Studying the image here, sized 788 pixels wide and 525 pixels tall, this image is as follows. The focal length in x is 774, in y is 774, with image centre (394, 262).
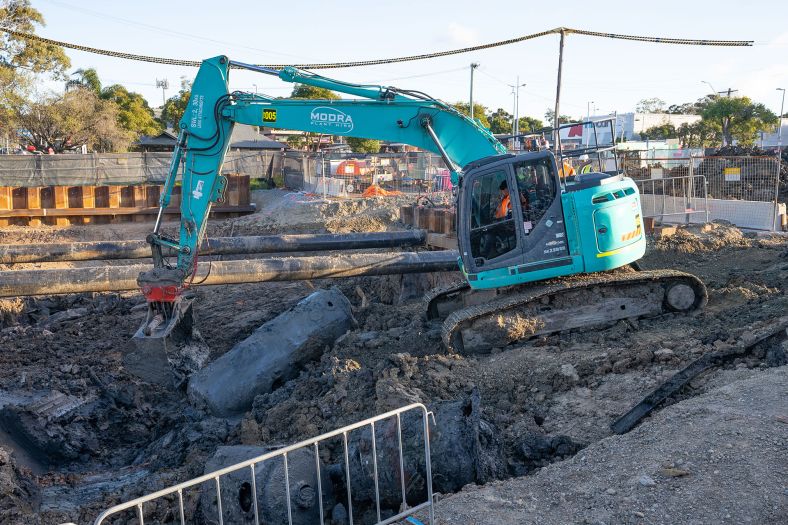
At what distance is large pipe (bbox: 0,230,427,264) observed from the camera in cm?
1348

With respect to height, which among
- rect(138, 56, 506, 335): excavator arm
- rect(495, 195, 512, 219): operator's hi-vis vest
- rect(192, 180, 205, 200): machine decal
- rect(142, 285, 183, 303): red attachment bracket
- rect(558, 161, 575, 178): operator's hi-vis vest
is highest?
rect(138, 56, 506, 335): excavator arm

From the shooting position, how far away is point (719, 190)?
27047 millimetres

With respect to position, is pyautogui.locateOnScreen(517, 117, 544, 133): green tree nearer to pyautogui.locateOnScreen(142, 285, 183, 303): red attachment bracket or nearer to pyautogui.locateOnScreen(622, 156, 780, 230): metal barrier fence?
pyautogui.locateOnScreen(622, 156, 780, 230): metal barrier fence

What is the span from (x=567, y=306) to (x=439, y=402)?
349 centimetres

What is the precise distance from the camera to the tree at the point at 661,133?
6284 centimetres

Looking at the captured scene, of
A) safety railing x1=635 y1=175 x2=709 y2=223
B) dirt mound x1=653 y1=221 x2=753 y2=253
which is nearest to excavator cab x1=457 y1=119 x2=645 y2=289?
dirt mound x1=653 y1=221 x2=753 y2=253

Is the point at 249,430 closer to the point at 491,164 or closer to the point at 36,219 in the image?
the point at 491,164

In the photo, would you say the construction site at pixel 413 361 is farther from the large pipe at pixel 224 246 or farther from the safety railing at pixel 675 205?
the safety railing at pixel 675 205

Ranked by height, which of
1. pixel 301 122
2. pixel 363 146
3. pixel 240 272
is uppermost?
pixel 363 146

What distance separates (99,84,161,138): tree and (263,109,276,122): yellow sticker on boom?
3851 centimetres

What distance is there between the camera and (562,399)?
315 inches

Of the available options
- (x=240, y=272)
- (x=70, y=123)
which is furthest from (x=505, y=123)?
(x=240, y=272)

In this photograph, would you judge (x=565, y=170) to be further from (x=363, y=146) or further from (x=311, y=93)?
(x=311, y=93)

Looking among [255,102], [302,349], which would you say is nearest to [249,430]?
[302,349]
